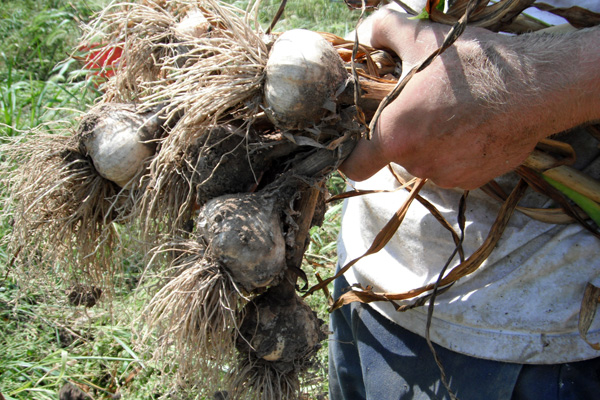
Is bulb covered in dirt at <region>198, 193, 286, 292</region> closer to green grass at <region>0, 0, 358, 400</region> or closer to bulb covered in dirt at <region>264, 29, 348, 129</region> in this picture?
bulb covered in dirt at <region>264, 29, 348, 129</region>

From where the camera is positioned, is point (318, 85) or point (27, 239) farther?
point (27, 239)

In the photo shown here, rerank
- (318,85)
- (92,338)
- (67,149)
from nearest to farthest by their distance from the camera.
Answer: (318,85) → (67,149) → (92,338)

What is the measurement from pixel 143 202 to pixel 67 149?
288 millimetres

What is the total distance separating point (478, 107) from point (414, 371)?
72 centimetres

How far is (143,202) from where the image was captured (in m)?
1.25

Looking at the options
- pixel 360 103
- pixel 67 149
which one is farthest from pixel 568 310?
pixel 67 149

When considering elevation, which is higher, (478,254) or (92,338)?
(478,254)

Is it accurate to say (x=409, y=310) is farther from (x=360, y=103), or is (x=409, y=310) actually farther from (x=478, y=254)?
(x=360, y=103)

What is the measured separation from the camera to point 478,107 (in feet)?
2.97

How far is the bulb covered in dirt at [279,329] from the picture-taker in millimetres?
1272

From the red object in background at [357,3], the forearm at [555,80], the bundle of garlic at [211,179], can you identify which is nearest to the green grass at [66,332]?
the bundle of garlic at [211,179]

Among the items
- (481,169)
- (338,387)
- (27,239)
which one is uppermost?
(481,169)

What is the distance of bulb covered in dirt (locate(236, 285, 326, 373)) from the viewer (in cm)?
127

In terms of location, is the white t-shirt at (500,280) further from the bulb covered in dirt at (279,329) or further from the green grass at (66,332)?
the green grass at (66,332)
